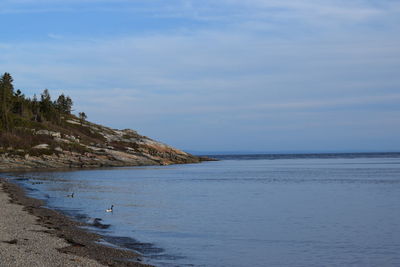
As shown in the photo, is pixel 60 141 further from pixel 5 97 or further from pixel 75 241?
pixel 75 241

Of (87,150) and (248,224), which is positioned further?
(87,150)

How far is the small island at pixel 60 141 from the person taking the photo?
114375 mm

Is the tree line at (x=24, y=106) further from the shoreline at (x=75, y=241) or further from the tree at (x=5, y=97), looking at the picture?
the shoreline at (x=75, y=241)

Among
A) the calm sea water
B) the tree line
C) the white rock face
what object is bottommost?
the calm sea water

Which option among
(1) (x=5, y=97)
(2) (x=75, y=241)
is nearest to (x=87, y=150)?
(1) (x=5, y=97)

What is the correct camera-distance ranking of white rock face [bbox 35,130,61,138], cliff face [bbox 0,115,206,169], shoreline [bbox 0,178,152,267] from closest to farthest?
shoreline [bbox 0,178,152,267], cliff face [bbox 0,115,206,169], white rock face [bbox 35,130,61,138]

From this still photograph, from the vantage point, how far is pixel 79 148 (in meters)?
129

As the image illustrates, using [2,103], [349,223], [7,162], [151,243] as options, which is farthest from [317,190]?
[2,103]

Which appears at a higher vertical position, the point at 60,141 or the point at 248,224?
the point at 60,141

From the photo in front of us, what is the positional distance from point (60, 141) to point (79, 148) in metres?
A: 5.02

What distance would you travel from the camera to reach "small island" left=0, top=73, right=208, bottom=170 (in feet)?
375

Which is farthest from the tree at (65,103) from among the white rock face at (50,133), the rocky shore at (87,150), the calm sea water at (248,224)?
the calm sea water at (248,224)

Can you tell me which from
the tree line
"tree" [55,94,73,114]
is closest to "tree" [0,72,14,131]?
the tree line

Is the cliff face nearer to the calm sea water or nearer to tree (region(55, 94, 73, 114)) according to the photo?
tree (region(55, 94, 73, 114))
